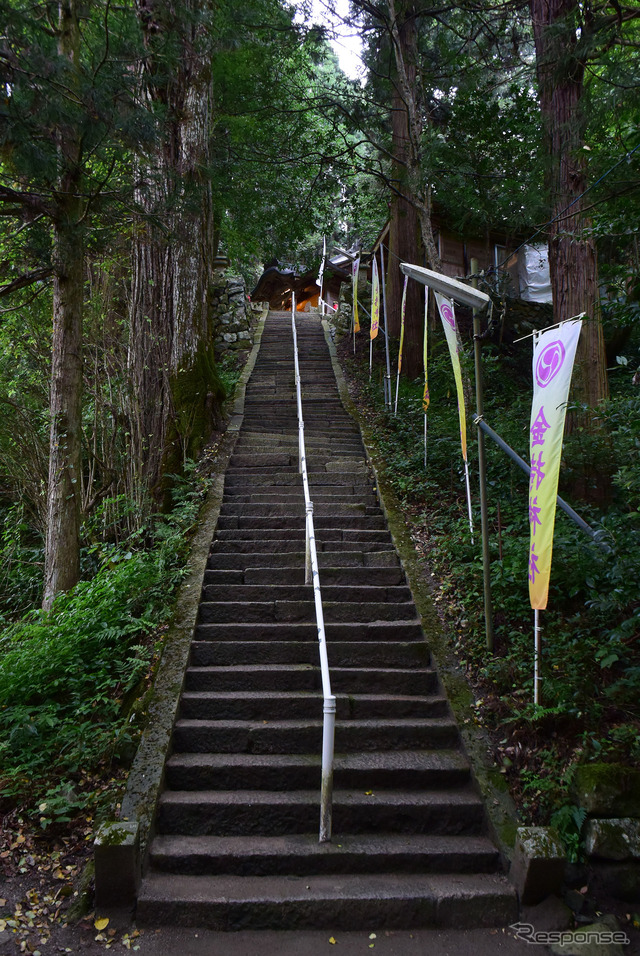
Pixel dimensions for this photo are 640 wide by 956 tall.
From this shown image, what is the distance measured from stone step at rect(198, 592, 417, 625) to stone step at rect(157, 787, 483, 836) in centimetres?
Answer: 163

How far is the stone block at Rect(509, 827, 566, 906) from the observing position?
321 cm

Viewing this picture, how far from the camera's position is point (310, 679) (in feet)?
15.3

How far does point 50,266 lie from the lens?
5.39 m

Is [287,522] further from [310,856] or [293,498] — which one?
[310,856]

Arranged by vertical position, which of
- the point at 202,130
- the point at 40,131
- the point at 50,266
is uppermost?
the point at 202,130

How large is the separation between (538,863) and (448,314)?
4279mm

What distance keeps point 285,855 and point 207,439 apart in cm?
573

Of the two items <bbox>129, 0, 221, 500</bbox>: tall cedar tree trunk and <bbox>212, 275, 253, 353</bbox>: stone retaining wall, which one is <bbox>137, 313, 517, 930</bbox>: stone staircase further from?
<bbox>212, 275, 253, 353</bbox>: stone retaining wall

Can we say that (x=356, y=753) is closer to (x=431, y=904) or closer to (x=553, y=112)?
(x=431, y=904)

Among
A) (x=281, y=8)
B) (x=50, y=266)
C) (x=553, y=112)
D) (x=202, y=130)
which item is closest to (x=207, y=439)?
(x=50, y=266)

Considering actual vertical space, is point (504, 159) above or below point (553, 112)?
above

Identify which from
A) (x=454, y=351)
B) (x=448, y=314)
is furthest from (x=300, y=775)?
(x=448, y=314)

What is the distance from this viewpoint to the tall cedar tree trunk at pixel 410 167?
7941mm

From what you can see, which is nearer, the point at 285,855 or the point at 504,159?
the point at 285,855
